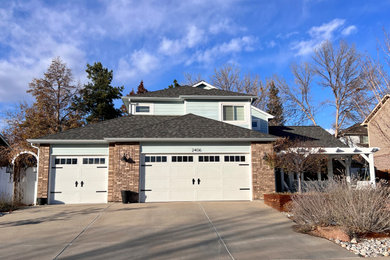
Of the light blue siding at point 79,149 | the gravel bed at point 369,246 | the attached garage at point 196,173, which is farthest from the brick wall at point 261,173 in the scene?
the light blue siding at point 79,149

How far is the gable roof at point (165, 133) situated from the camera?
1404 cm

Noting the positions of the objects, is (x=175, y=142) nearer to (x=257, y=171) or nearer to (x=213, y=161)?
(x=213, y=161)

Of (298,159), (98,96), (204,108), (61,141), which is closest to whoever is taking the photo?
(298,159)

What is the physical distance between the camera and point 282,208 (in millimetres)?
10852

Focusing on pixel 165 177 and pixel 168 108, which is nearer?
pixel 165 177

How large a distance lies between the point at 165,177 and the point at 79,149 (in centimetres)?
470

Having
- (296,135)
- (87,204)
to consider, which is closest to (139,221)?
(87,204)

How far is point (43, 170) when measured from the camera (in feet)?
46.3

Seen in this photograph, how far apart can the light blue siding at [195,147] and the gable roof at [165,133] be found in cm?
40

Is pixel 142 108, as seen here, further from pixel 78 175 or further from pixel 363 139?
pixel 363 139

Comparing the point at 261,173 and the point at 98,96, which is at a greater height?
the point at 98,96

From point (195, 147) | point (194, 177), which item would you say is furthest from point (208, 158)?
point (194, 177)

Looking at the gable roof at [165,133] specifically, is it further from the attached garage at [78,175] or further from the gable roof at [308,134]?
the gable roof at [308,134]

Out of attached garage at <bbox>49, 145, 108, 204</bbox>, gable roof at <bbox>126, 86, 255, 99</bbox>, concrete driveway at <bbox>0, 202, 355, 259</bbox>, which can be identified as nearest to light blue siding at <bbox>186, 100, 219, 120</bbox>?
gable roof at <bbox>126, 86, 255, 99</bbox>
